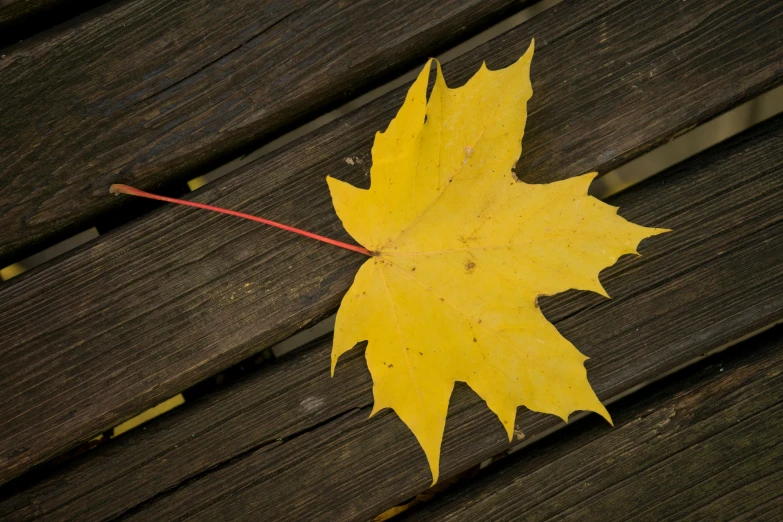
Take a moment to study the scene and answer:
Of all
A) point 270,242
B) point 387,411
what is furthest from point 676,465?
point 270,242

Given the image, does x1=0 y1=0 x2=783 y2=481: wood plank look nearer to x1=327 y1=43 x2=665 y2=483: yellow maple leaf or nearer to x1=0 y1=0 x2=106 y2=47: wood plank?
x1=327 y1=43 x2=665 y2=483: yellow maple leaf

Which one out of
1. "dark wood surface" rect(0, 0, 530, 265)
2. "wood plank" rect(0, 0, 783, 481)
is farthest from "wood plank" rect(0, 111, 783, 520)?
"dark wood surface" rect(0, 0, 530, 265)

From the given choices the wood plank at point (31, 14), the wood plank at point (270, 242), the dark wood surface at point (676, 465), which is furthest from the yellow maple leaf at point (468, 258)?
the wood plank at point (31, 14)

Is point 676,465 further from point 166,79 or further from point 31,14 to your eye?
point 31,14

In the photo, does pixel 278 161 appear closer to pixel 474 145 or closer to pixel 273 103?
pixel 273 103

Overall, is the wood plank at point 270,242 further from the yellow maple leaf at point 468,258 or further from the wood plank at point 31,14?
the wood plank at point 31,14

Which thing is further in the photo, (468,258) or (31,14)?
(31,14)
